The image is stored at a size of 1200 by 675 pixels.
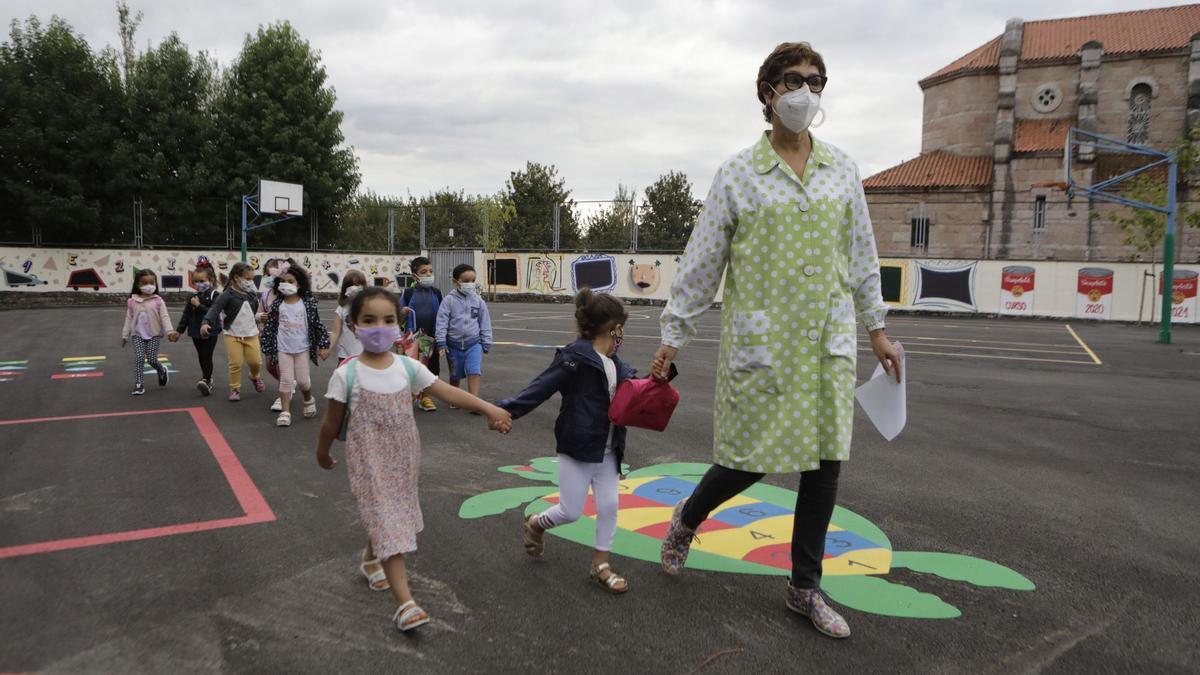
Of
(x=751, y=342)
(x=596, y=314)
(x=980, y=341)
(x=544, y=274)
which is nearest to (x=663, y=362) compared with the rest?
(x=751, y=342)

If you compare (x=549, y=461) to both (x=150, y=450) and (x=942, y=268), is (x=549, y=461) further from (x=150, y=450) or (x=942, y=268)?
(x=942, y=268)

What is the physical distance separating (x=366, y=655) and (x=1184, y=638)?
10.5 feet

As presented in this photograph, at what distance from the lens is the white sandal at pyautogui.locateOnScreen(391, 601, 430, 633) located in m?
3.07

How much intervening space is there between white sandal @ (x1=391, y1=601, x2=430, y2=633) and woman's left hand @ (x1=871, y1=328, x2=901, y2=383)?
2130 millimetres

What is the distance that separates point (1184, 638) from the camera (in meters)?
3.08

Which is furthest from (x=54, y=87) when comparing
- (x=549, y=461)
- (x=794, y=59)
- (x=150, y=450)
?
(x=794, y=59)

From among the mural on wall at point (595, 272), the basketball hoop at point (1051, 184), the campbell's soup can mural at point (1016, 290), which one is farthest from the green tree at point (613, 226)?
the basketball hoop at point (1051, 184)

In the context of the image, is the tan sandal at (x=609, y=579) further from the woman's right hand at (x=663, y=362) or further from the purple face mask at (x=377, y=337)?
the purple face mask at (x=377, y=337)

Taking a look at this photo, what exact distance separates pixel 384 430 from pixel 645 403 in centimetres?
111

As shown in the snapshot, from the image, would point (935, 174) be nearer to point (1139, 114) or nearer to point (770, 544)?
point (1139, 114)

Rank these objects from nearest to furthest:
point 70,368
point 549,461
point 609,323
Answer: point 609,323
point 549,461
point 70,368

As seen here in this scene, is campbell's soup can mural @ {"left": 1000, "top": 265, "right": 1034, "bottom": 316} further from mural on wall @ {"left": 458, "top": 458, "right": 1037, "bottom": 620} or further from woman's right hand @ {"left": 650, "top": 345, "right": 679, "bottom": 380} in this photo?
woman's right hand @ {"left": 650, "top": 345, "right": 679, "bottom": 380}

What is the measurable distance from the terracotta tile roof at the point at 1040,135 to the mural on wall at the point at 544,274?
25.8 metres

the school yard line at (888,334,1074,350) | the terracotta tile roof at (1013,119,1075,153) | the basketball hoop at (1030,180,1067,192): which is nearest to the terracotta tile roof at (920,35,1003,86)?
the terracotta tile roof at (1013,119,1075,153)
